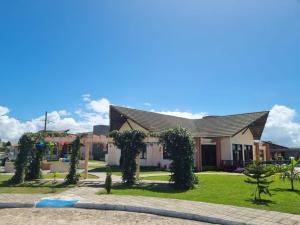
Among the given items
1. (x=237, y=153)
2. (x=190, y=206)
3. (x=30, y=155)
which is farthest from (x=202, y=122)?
(x=190, y=206)

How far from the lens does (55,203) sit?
1037cm

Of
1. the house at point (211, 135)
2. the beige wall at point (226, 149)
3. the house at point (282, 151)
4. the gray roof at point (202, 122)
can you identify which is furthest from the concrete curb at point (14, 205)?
the house at point (282, 151)

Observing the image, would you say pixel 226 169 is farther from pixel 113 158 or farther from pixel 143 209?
pixel 143 209

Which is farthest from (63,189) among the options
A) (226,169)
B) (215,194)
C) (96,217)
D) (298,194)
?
(226,169)

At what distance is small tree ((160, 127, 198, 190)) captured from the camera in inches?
559

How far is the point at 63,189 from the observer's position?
13695 millimetres

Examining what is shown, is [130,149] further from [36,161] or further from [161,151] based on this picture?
[161,151]

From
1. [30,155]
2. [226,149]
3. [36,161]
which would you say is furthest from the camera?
[226,149]

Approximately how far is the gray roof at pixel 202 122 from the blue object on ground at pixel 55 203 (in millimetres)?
17403

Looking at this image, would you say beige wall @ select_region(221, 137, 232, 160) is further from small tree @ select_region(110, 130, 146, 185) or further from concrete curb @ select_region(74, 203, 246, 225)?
concrete curb @ select_region(74, 203, 246, 225)

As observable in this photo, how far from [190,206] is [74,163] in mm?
8022

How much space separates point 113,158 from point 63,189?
18.5m

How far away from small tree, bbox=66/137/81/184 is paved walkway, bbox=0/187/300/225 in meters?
2.54

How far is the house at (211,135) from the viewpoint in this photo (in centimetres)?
2789
